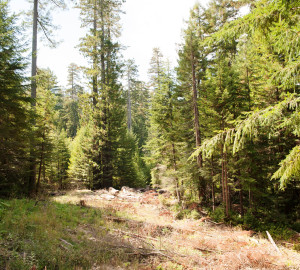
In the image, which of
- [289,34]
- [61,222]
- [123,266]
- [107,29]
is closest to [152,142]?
[61,222]

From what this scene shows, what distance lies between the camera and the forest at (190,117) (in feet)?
25.2

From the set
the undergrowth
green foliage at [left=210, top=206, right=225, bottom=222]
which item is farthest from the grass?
the undergrowth

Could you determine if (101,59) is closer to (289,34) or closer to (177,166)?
(177,166)

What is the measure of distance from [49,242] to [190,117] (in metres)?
13.2

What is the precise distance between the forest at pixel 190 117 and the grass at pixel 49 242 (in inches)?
51.6

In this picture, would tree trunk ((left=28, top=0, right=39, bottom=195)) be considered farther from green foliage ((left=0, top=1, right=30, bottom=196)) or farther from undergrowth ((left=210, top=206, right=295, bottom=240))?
undergrowth ((left=210, top=206, right=295, bottom=240))

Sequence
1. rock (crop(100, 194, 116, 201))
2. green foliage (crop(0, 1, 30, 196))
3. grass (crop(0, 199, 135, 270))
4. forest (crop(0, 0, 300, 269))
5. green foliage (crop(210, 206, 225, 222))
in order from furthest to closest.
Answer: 1. rock (crop(100, 194, 116, 201))
2. green foliage (crop(210, 206, 225, 222))
3. green foliage (crop(0, 1, 30, 196))
4. forest (crop(0, 0, 300, 269))
5. grass (crop(0, 199, 135, 270))

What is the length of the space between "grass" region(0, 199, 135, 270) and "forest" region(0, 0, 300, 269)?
4.30 feet

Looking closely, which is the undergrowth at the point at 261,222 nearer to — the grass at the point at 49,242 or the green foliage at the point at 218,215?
the green foliage at the point at 218,215

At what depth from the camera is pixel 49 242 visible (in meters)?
Answer: 5.55

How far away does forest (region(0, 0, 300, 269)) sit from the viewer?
25.2ft

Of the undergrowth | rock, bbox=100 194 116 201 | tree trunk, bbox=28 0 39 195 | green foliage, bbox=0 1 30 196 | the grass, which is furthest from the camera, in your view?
rock, bbox=100 194 116 201

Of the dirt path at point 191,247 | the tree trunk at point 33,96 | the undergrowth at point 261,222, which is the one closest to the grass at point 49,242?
the dirt path at point 191,247

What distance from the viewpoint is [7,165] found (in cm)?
1038
